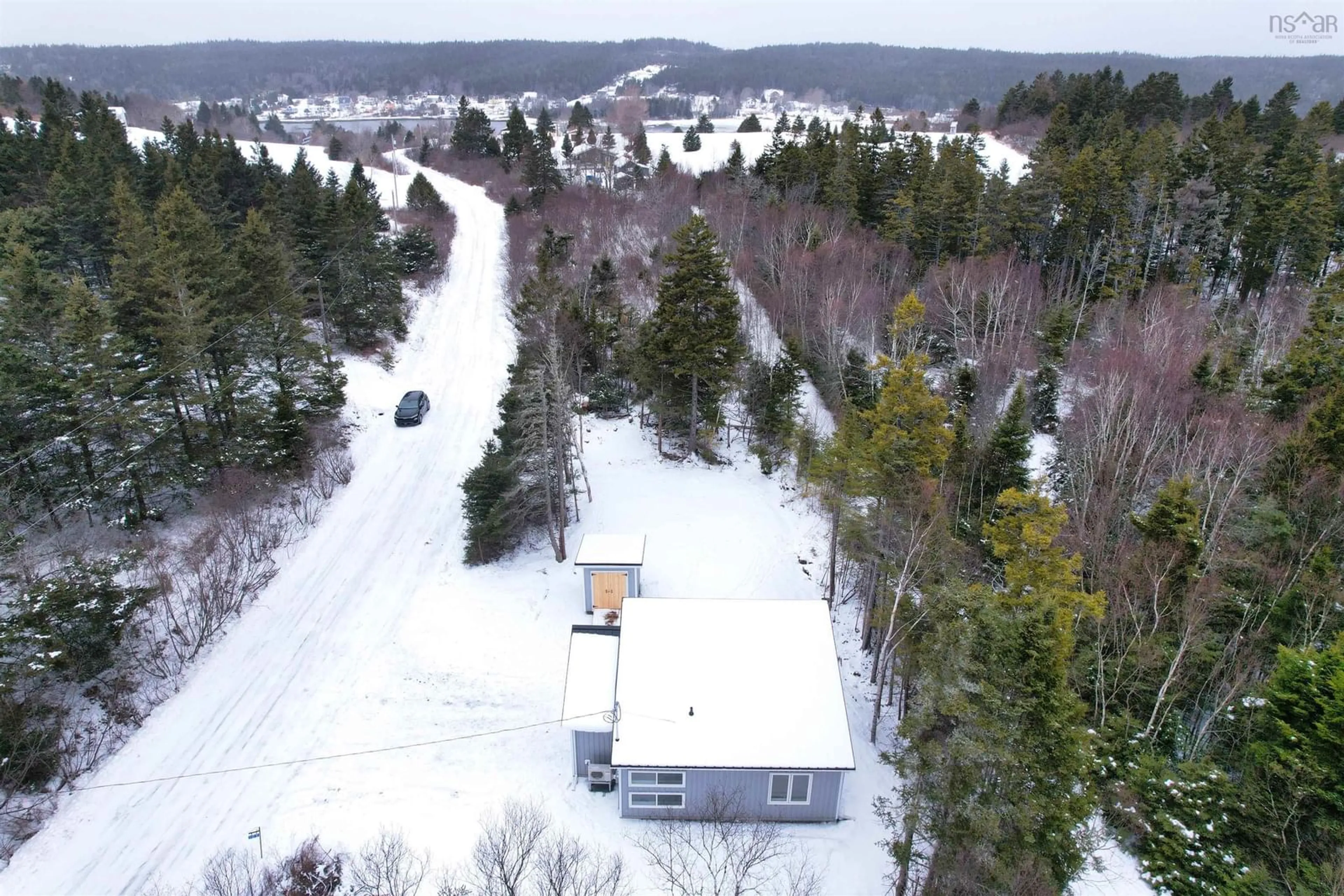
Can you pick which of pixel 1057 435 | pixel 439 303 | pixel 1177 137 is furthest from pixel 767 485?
pixel 1177 137

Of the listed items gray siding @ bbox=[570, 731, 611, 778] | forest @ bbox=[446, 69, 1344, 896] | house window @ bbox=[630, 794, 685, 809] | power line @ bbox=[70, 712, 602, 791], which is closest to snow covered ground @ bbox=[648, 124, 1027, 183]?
forest @ bbox=[446, 69, 1344, 896]

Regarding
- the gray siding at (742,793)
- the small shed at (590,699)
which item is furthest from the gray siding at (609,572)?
the gray siding at (742,793)

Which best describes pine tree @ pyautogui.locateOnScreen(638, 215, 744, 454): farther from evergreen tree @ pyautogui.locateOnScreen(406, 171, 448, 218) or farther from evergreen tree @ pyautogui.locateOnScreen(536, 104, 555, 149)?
evergreen tree @ pyautogui.locateOnScreen(536, 104, 555, 149)

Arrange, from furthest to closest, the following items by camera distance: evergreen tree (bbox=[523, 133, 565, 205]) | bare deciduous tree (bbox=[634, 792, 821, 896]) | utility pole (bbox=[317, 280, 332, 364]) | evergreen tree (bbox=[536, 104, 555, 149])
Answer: evergreen tree (bbox=[536, 104, 555, 149])
evergreen tree (bbox=[523, 133, 565, 205])
utility pole (bbox=[317, 280, 332, 364])
bare deciduous tree (bbox=[634, 792, 821, 896])

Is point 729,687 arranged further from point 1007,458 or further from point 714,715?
point 1007,458

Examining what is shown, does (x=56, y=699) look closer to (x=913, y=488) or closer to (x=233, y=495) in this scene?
(x=233, y=495)
